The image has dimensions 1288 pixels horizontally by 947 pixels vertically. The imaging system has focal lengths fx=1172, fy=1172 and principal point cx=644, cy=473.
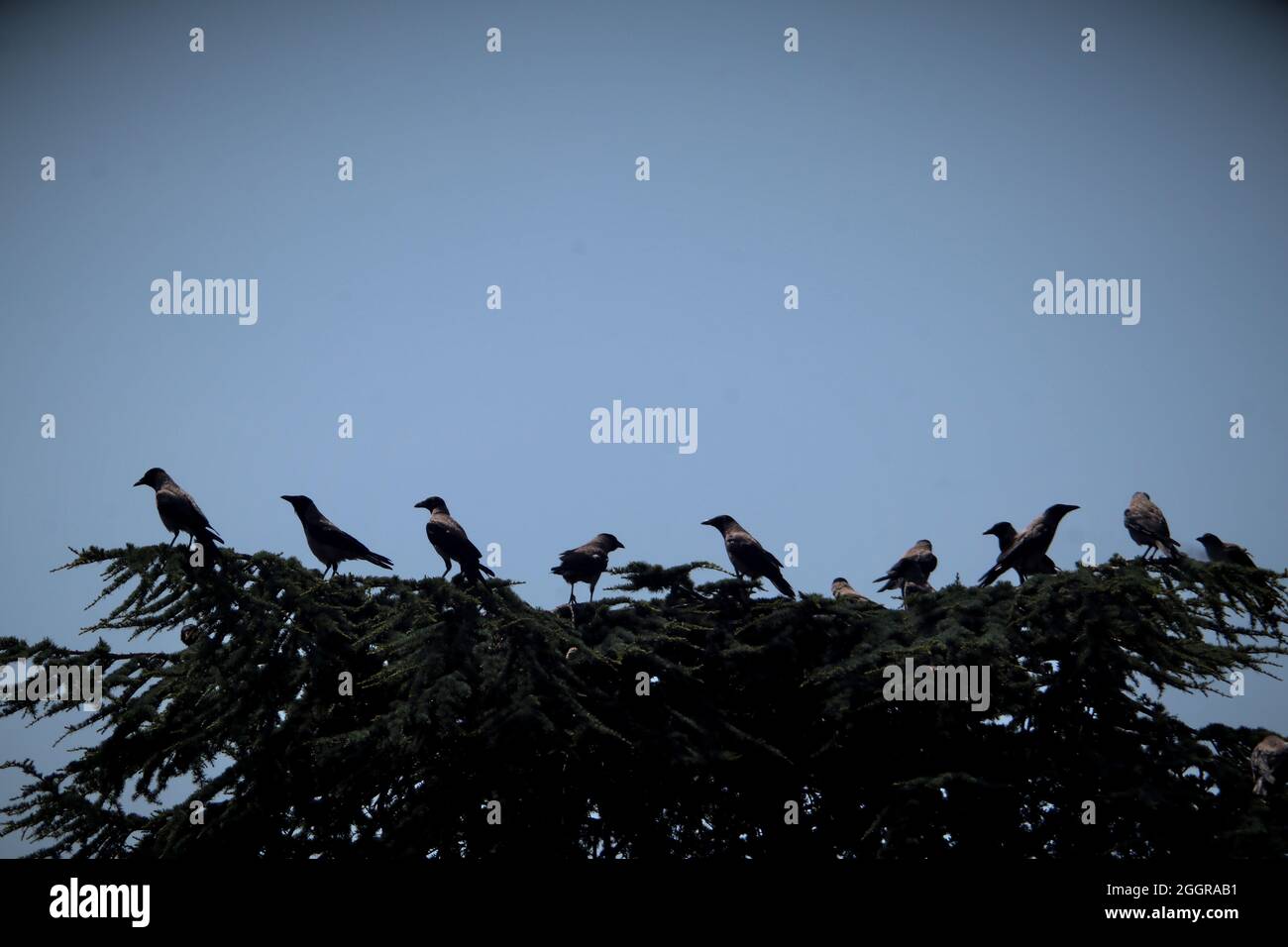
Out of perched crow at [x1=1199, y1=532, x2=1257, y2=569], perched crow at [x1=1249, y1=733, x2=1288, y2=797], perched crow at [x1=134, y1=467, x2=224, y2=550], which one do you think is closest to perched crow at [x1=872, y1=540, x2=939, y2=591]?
perched crow at [x1=1199, y1=532, x2=1257, y2=569]

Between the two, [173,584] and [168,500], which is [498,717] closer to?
[173,584]

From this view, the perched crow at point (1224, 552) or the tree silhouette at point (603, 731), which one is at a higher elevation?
the perched crow at point (1224, 552)

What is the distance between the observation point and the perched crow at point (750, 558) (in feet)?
46.1

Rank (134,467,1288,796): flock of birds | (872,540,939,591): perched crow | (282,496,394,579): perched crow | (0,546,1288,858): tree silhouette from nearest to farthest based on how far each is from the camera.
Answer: (0,546,1288,858): tree silhouette
(134,467,1288,796): flock of birds
(282,496,394,579): perched crow
(872,540,939,591): perched crow

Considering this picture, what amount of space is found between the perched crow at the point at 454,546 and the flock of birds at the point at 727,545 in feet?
0.03

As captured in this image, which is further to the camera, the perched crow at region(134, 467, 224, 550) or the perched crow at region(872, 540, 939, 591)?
the perched crow at region(872, 540, 939, 591)

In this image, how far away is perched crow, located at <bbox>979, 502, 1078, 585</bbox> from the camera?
47.3 feet

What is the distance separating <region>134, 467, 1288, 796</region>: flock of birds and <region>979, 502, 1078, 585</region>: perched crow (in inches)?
0.4

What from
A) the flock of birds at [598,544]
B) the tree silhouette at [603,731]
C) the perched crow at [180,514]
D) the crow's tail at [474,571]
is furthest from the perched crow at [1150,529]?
the perched crow at [180,514]

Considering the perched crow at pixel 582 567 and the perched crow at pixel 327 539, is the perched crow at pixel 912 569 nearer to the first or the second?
the perched crow at pixel 582 567

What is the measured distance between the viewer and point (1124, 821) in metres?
10.3

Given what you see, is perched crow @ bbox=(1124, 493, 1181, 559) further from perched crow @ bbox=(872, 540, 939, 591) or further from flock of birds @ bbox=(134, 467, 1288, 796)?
perched crow @ bbox=(872, 540, 939, 591)
